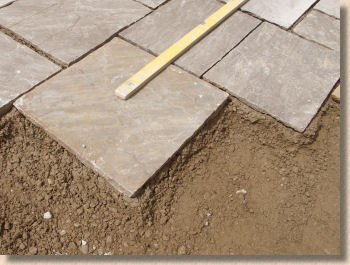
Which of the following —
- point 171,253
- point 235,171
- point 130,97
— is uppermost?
point 130,97

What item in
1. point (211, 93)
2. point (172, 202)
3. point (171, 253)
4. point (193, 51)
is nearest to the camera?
point (171, 253)

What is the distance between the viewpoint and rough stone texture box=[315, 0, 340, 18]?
12.2 feet

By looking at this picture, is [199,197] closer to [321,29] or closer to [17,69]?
[17,69]

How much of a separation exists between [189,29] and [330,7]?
160 cm

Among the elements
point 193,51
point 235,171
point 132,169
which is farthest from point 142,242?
point 193,51

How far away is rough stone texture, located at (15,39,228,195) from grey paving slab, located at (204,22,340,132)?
28 centimetres

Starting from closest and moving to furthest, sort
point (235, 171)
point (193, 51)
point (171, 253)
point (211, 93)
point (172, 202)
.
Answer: point (171, 253)
point (172, 202)
point (235, 171)
point (211, 93)
point (193, 51)

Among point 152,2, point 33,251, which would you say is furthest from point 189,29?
point 33,251

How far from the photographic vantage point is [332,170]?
109 inches

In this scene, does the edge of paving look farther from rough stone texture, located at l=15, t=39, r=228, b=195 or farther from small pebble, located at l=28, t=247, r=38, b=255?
small pebble, located at l=28, t=247, r=38, b=255

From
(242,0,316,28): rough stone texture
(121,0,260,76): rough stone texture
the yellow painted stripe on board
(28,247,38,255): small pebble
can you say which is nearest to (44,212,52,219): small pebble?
(28,247,38,255): small pebble

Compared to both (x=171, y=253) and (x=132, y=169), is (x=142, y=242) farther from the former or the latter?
(x=132, y=169)

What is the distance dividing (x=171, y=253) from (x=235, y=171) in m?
0.81

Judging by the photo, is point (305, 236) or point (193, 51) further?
point (193, 51)
